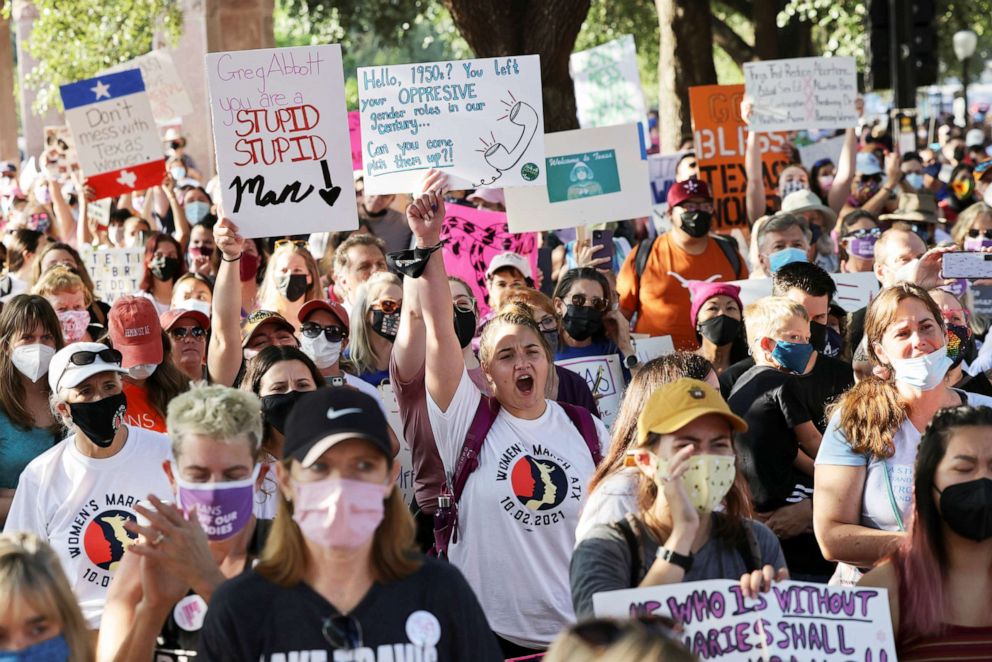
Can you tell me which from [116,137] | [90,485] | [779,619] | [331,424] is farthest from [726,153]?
[331,424]

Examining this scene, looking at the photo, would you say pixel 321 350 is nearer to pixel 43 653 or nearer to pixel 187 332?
pixel 187 332

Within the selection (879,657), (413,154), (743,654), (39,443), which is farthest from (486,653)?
(413,154)

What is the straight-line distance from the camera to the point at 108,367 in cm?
486

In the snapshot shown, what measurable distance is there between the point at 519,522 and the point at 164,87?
451 inches

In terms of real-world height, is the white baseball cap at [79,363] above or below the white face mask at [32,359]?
above

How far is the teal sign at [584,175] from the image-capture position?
915 cm

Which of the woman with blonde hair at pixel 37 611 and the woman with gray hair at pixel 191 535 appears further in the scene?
the woman with gray hair at pixel 191 535

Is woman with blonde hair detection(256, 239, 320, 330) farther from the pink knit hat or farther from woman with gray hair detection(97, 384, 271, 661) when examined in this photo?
woman with gray hair detection(97, 384, 271, 661)

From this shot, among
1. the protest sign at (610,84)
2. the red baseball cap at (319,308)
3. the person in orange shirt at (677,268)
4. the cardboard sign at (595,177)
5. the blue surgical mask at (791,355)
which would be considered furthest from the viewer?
the protest sign at (610,84)

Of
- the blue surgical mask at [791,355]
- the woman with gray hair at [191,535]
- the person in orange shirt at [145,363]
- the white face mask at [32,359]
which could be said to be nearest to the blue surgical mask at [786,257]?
the blue surgical mask at [791,355]

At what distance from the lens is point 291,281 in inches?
293

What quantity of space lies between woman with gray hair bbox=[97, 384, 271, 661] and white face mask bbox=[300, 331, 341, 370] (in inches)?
92.3

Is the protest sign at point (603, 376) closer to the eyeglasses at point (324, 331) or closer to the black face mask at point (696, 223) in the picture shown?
the eyeglasses at point (324, 331)

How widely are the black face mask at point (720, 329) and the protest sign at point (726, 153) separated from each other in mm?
4148
